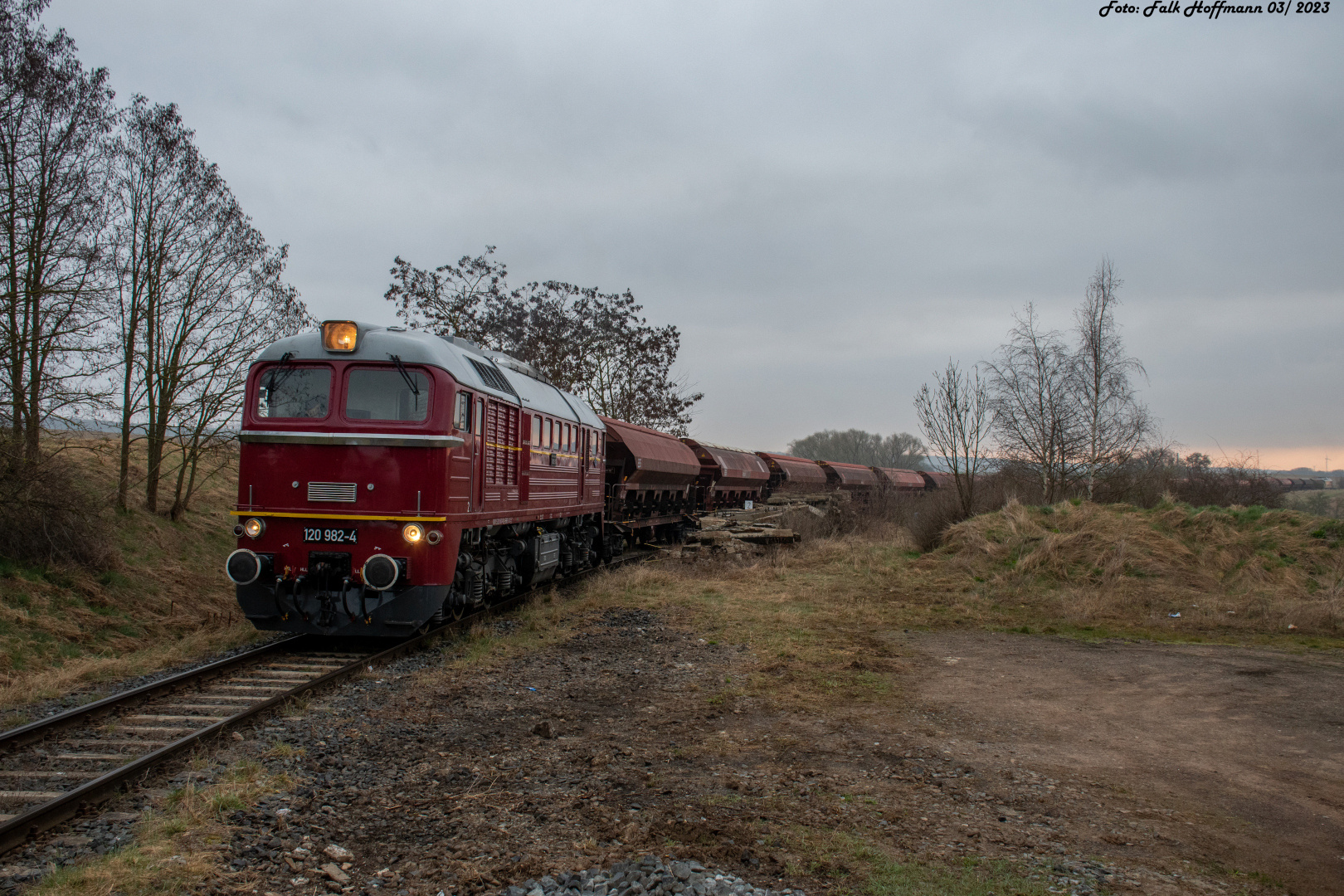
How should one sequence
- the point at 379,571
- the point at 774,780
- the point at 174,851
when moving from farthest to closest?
the point at 379,571
the point at 774,780
the point at 174,851

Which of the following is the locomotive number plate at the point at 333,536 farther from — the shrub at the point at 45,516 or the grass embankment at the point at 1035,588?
the shrub at the point at 45,516

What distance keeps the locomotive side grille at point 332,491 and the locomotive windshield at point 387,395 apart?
0.72m

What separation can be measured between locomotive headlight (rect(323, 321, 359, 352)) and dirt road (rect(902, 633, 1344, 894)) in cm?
677

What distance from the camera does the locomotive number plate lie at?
854 cm

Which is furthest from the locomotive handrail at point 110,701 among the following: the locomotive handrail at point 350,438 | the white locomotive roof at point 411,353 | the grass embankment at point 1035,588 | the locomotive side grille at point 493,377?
the grass embankment at point 1035,588

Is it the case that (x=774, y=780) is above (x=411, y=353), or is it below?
below

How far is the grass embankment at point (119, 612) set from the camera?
323 inches

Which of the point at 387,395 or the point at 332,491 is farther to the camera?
the point at 387,395

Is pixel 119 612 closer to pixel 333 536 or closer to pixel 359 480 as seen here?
pixel 333 536

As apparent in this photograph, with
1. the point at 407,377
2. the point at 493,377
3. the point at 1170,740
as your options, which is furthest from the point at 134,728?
the point at 1170,740

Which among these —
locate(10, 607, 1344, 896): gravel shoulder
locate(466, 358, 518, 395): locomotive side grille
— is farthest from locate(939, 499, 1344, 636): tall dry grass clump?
locate(466, 358, 518, 395): locomotive side grille

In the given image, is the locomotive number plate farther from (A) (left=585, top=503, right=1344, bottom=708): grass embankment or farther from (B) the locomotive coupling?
(A) (left=585, top=503, right=1344, bottom=708): grass embankment

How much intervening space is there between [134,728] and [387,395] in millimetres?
3887

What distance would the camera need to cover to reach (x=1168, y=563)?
1420 cm
